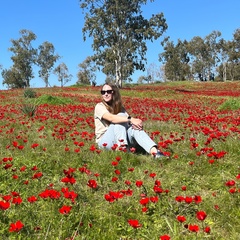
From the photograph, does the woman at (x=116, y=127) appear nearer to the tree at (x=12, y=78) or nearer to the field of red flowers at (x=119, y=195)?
the field of red flowers at (x=119, y=195)

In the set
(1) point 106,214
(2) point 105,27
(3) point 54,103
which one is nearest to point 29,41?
(2) point 105,27

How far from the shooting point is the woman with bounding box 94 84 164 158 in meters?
5.59

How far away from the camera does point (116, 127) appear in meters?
5.82

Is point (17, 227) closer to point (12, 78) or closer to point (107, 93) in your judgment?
point (107, 93)

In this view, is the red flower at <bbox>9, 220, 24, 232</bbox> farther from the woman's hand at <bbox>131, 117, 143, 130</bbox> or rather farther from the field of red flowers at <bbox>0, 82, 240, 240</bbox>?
the woman's hand at <bbox>131, 117, 143, 130</bbox>

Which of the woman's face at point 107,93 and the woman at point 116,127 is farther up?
the woman's face at point 107,93

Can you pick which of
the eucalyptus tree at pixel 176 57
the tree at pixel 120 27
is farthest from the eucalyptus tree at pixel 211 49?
the tree at pixel 120 27

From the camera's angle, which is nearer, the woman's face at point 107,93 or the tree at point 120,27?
the woman's face at point 107,93

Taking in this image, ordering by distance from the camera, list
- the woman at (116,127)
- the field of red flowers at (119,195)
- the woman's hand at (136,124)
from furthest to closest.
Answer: the woman's hand at (136,124) < the woman at (116,127) < the field of red flowers at (119,195)

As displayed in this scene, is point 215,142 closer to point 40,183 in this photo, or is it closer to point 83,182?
point 83,182

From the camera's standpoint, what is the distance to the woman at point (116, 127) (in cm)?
559

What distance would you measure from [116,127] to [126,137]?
25 cm

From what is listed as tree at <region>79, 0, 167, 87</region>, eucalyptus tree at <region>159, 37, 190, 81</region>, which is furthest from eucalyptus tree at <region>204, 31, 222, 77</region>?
tree at <region>79, 0, 167, 87</region>

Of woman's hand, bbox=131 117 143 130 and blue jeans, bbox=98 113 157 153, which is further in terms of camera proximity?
woman's hand, bbox=131 117 143 130
